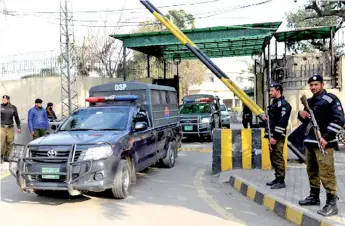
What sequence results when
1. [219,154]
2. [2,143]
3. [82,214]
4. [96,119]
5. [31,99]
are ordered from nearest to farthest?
[82,214] → [96,119] → [219,154] → [2,143] → [31,99]

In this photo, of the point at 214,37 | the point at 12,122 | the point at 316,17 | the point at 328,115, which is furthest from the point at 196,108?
Result: the point at 328,115

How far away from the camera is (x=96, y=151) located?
619cm

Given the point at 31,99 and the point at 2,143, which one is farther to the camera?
the point at 31,99

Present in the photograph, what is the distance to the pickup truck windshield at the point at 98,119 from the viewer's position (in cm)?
744

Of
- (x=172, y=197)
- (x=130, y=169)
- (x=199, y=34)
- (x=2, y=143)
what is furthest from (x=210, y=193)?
(x=199, y=34)

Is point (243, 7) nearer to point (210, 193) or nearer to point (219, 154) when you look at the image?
point (219, 154)

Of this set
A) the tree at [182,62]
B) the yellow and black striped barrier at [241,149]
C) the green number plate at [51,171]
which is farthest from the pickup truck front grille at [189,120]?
the tree at [182,62]

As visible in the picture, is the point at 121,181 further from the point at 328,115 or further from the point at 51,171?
the point at 328,115

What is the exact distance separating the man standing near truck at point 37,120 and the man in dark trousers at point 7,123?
362 millimetres

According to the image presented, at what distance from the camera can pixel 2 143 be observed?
10734mm

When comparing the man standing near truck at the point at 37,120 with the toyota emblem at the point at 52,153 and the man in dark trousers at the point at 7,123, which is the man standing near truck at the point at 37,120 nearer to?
the man in dark trousers at the point at 7,123

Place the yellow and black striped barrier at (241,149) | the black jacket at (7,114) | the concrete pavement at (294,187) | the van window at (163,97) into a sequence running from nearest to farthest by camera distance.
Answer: the concrete pavement at (294,187) → the yellow and black striped barrier at (241,149) → the black jacket at (7,114) → the van window at (163,97)

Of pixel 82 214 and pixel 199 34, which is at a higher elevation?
pixel 199 34

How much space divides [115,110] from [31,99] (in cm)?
1480
